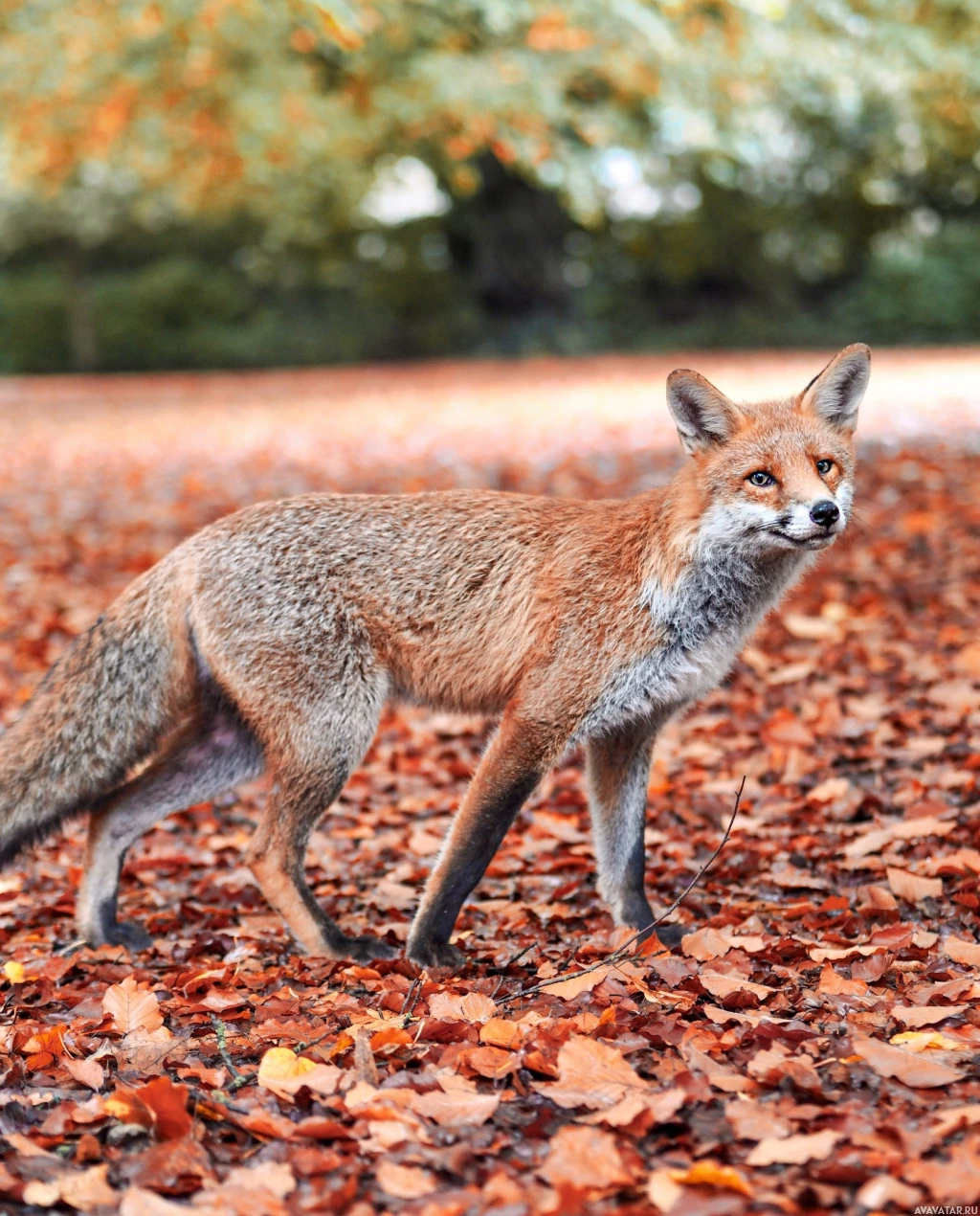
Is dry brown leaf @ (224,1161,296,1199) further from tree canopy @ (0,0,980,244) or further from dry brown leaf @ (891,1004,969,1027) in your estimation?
tree canopy @ (0,0,980,244)

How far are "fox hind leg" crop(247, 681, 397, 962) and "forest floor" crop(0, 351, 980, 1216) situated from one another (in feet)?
0.47

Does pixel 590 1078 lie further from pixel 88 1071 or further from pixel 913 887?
pixel 913 887

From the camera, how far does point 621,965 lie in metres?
4.04

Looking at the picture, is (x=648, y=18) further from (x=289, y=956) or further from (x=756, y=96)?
(x=289, y=956)

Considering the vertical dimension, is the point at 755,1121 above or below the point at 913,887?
above

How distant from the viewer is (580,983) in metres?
3.94

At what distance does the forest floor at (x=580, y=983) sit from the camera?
287 centimetres

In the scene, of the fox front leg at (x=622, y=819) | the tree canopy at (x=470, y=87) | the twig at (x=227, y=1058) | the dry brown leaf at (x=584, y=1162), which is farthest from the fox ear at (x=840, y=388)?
the tree canopy at (x=470, y=87)

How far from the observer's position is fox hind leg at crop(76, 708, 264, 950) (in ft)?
16.1

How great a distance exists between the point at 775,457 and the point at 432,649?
1.40m

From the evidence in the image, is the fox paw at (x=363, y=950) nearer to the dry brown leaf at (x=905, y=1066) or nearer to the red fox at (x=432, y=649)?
the red fox at (x=432, y=649)

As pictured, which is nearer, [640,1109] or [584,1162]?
[584,1162]

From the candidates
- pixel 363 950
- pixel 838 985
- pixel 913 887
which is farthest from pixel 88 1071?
pixel 913 887

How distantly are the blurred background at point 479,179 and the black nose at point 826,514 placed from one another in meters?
6.92
